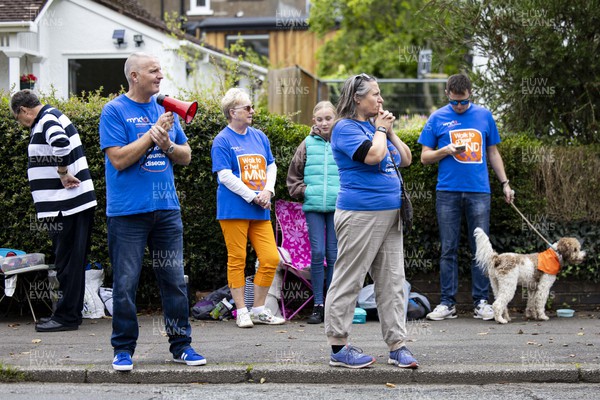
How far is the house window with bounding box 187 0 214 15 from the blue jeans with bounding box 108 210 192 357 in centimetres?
2923

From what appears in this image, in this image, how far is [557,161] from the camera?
33.6 ft

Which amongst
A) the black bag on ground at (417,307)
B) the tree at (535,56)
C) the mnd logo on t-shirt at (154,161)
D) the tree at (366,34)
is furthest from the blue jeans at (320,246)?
the tree at (366,34)

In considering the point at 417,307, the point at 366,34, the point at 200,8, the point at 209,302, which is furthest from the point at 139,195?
the point at 200,8

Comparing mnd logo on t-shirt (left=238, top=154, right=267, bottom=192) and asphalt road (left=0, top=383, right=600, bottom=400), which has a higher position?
mnd logo on t-shirt (left=238, top=154, right=267, bottom=192)

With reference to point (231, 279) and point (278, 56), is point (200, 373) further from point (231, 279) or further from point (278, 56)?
point (278, 56)

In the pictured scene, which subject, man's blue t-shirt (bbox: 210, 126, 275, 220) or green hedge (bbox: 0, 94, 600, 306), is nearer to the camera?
man's blue t-shirt (bbox: 210, 126, 275, 220)

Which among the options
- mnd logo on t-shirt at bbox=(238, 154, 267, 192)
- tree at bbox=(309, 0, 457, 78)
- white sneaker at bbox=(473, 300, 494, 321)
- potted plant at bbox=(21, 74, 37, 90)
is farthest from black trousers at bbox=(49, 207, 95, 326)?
tree at bbox=(309, 0, 457, 78)

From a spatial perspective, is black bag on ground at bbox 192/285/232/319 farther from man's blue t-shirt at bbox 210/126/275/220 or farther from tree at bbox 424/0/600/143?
tree at bbox 424/0/600/143

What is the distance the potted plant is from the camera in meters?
17.9

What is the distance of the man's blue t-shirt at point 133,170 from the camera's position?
663 cm

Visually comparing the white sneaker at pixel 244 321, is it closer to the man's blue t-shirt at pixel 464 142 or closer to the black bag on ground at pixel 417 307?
the black bag on ground at pixel 417 307

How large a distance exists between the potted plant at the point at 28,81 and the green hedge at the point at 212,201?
8.18 m

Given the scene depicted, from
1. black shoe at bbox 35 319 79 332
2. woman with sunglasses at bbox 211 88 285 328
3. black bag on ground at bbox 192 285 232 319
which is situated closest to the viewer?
black shoe at bbox 35 319 79 332

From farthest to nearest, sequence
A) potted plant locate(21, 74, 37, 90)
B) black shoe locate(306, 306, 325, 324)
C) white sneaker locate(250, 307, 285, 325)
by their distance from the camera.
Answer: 1. potted plant locate(21, 74, 37, 90)
2. black shoe locate(306, 306, 325, 324)
3. white sneaker locate(250, 307, 285, 325)
